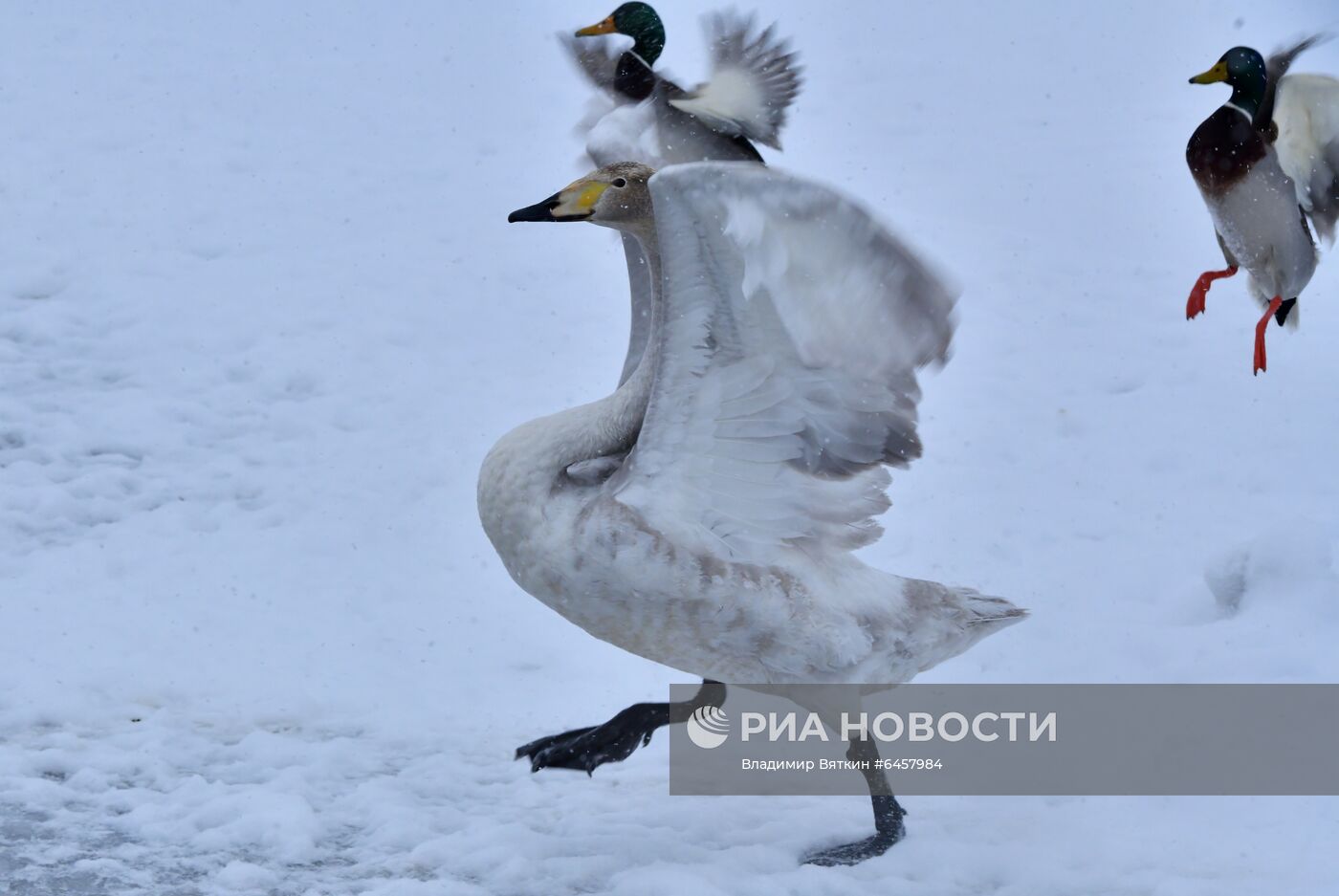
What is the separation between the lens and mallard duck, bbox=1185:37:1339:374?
7.09 m

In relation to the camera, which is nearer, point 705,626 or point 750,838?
point 705,626

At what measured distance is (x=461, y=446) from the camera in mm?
7434

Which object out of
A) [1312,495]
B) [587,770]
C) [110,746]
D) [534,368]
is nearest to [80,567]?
[110,746]

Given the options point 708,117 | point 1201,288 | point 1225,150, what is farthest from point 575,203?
point 1201,288

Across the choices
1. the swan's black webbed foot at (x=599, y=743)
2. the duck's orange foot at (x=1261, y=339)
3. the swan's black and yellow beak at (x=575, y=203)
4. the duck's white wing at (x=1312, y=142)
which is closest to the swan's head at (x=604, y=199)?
the swan's black and yellow beak at (x=575, y=203)

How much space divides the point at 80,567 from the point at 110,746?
1.53 m

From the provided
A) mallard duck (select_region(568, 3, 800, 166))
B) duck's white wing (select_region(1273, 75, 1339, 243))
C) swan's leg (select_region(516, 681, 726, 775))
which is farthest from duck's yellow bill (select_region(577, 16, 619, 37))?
swan's leg (select_region(516, 681, 726, 775))

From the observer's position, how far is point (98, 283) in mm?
8625

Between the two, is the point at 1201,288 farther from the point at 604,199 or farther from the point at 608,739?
the point at 604,199

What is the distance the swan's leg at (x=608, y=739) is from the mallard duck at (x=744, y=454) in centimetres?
75

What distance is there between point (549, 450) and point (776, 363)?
0.65m

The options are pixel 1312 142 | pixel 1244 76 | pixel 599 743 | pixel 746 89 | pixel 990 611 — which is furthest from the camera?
pixel 1244 76

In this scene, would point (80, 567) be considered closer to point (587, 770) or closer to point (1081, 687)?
point (587, 770)

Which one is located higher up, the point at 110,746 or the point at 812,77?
the point at 812,77
